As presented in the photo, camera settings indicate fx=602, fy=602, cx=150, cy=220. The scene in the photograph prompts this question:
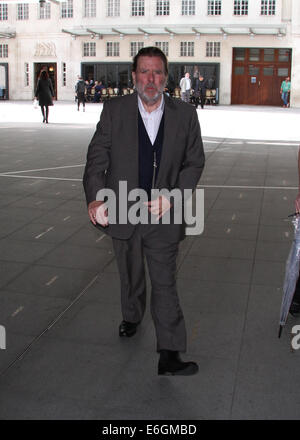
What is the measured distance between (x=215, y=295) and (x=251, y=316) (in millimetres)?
461

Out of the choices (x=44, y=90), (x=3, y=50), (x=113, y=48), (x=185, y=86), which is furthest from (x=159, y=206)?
(x=3, y=50)

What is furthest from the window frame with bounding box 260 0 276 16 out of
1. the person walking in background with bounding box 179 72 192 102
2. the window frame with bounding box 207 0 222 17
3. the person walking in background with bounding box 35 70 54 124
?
the person walking in background with bounding box 35 70 54 124

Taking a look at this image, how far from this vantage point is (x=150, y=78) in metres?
3.21

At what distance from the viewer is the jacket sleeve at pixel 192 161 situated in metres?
3.26

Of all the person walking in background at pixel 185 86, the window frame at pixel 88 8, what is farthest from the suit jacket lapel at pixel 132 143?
the window frame at pixel 88 8

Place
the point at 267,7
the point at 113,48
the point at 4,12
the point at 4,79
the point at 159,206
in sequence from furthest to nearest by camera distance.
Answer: the point at 4,79, the point at 4,12, the point at 113,48, the point at 267,7, the point at 159,206

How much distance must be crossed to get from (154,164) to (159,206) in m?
0.31

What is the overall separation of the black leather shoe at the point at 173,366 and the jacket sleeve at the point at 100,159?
3.13 feet

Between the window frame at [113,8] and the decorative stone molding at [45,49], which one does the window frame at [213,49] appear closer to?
Result: the window frame at [113,8]

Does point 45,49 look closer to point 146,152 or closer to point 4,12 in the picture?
point 4,12

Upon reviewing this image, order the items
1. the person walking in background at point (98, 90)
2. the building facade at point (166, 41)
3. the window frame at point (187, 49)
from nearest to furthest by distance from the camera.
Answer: the building facade at point (166, 41) → the person walking in background at point (98, 90) → the window frame at point (187, 49)

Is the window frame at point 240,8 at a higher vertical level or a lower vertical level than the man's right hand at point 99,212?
higher

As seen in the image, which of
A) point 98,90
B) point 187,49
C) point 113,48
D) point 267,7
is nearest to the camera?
point 267,7

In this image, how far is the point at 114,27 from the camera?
42438 millimetres
